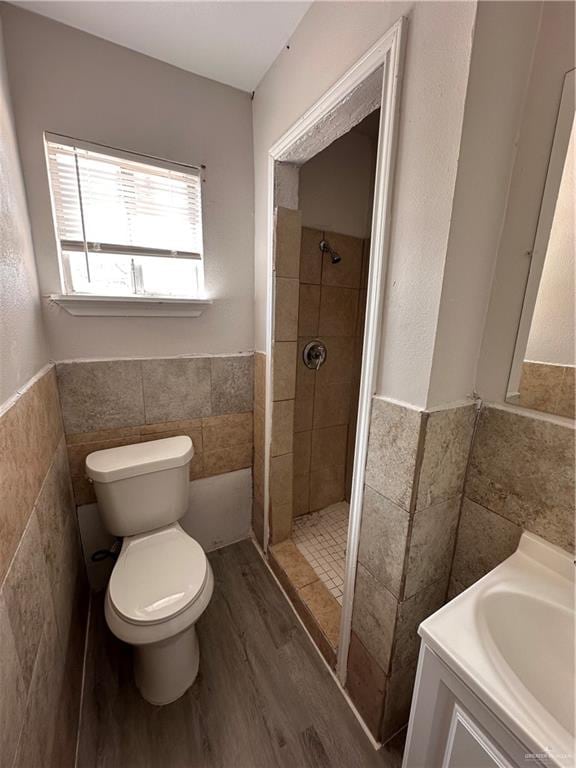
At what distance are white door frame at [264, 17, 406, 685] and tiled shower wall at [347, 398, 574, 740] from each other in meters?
0.04

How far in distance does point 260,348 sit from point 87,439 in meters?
0.91

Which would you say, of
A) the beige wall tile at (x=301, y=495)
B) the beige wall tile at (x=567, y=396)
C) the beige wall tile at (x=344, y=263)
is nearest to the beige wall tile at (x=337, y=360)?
the beige wall tile at (x=344, y=263)

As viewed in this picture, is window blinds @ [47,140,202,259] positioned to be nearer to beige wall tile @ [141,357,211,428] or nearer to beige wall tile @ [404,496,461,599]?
beige wall tile @ [141,357,211,428]

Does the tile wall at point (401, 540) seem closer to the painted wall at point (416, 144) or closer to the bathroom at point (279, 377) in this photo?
the bathroom at point (279, 377)

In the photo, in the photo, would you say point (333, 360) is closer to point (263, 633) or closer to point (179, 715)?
point (263, 633)

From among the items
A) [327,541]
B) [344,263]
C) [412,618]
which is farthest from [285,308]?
[327,541]

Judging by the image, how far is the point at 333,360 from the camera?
2.03m

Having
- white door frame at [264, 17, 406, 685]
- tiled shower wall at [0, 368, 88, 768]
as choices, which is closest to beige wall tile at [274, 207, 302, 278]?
white door frame at [264, 17, 406, 685]

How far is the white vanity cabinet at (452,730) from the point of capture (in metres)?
0.57

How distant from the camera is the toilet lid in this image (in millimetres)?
1099

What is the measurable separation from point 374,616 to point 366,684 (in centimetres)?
29

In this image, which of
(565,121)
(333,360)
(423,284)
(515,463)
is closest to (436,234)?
(423,284)

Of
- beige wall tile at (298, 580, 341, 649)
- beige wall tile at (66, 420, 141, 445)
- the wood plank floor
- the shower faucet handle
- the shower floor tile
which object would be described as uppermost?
the shower faucet handle

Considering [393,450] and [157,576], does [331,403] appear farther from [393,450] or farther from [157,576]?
[157,576]
